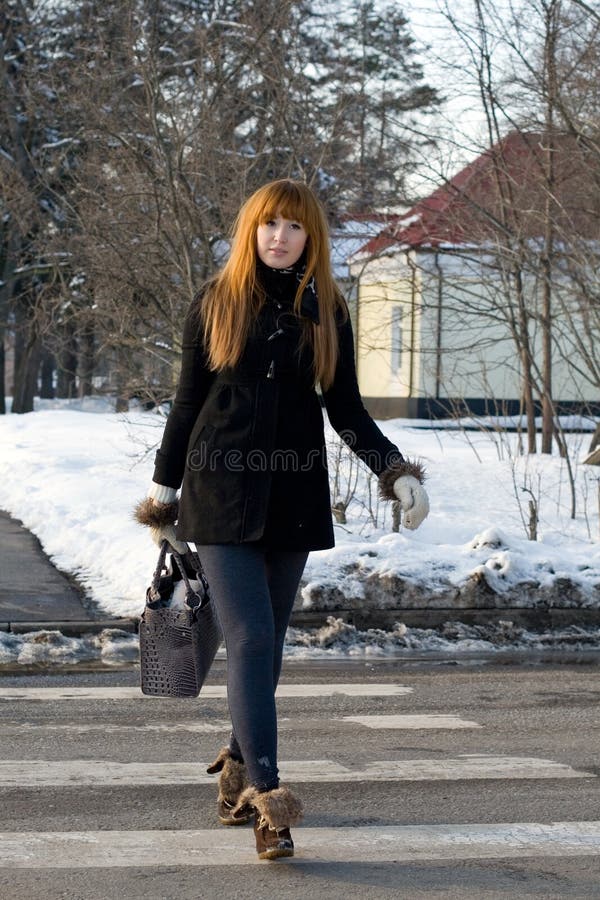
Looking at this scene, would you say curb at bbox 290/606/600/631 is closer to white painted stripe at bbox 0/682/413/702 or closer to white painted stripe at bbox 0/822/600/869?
white painted stripe at bbox 0/682/413/702

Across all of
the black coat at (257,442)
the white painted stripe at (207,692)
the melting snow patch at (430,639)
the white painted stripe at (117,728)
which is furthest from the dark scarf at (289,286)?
the melting snow patch at (430,639)

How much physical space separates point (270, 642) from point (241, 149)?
35.8ft

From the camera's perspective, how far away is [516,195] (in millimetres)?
14648

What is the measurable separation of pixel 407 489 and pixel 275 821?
1.11 m

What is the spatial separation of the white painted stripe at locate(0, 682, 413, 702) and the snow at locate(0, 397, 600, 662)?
939mm

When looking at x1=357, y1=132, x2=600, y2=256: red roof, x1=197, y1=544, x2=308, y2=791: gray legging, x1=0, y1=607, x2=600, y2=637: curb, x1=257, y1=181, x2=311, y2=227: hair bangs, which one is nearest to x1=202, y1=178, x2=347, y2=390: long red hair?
x1=257, y1=181, x2=311, y2=227: hair bangs

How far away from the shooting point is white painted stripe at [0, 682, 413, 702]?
6.34 meters

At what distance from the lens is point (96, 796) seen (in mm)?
4570

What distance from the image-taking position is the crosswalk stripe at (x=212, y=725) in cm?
562

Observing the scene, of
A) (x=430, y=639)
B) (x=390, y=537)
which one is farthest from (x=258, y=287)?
(x=390, y=537)

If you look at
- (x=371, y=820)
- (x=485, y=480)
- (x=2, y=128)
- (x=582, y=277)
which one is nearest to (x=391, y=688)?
(x=371, y=820)

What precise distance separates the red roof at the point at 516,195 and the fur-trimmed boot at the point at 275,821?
954cm

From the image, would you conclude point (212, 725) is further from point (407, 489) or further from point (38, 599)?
point (38, 599)

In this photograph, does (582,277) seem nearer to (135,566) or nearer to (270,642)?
(135,566)
